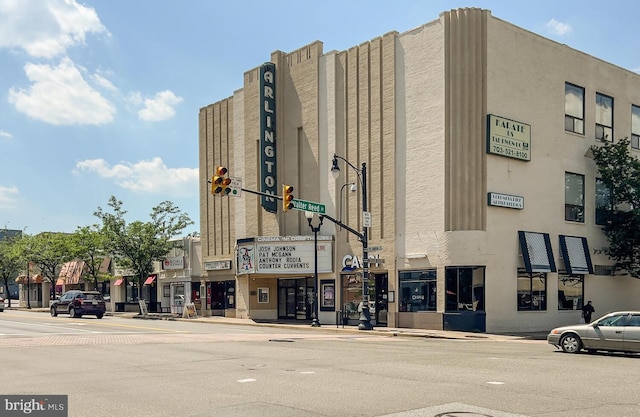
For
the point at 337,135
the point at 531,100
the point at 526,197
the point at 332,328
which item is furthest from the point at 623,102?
the point at 332,328

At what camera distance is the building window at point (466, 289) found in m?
30.6

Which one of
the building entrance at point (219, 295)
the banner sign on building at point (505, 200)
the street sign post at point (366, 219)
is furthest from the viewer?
the building entrance at point (219, 295)

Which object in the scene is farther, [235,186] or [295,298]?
[295,298]

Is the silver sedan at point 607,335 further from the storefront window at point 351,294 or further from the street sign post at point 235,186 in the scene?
the storefront window at point 351,294

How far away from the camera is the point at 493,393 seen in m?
10.9

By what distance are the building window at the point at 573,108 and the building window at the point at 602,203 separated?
3.29 m

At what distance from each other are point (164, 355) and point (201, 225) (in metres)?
30.2

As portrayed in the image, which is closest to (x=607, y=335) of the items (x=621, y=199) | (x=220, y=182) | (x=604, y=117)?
(x=220, y=182)

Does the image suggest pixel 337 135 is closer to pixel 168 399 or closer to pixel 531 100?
pixel 531 100

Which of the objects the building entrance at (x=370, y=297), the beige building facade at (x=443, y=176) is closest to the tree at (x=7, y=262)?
the beige building facade at (x=443, y=176)

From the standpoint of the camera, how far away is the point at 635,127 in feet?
127

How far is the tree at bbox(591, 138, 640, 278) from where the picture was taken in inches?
1368

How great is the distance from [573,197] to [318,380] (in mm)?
26700

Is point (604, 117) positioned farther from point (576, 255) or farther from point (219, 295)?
point (219, 295)
